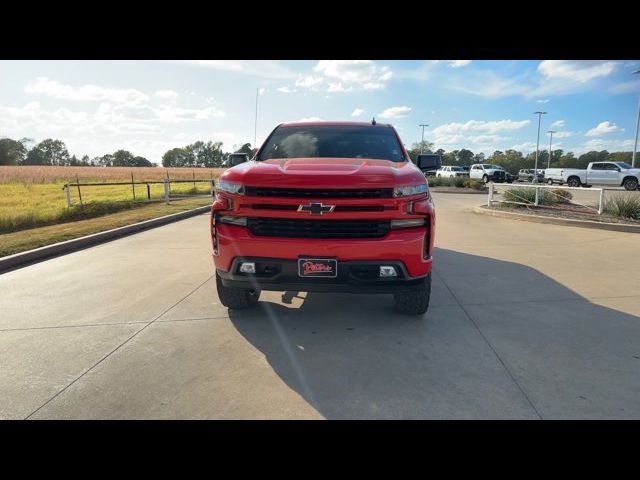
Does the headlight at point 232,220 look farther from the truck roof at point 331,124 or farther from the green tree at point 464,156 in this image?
the green tree at point 464,156

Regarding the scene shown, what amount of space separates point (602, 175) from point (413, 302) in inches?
1217

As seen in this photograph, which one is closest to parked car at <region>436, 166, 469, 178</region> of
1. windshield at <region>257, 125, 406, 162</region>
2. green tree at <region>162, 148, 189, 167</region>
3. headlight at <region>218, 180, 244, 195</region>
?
windshield at <region>257, 125, 406, 162</region>

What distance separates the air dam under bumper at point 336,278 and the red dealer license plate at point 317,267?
0.03 meters

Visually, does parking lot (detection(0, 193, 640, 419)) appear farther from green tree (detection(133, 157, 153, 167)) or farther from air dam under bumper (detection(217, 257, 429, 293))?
green tree (detection(133, 157, 153, 167))

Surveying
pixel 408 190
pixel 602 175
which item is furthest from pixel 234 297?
pixel 602 175

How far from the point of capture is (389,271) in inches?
142

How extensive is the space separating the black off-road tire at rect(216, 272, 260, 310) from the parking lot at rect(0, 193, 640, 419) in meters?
0.10

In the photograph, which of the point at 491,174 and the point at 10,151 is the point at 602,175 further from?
the point at 10,151

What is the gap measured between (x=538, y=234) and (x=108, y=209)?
13635 millimetres

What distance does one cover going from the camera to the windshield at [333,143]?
15.9 ft

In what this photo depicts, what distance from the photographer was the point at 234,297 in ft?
14.3

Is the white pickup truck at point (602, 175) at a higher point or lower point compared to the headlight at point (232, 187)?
lower

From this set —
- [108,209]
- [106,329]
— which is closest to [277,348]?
[106,329]

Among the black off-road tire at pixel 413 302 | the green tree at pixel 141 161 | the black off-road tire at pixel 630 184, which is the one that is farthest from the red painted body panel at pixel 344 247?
the green tree at pixel 141 161
